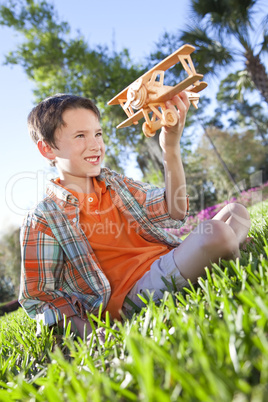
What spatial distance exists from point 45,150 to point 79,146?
0.32m

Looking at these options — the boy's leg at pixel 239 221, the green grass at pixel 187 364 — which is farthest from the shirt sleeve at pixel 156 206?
the green grass at pixel 187 364

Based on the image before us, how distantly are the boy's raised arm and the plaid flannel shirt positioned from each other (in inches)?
2.6

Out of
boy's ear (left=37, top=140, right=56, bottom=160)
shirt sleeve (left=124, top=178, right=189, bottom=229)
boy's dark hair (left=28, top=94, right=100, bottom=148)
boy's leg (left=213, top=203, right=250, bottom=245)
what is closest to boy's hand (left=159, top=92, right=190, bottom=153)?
shirt sleeve (left=124, top=178, right=189, bottom=229)

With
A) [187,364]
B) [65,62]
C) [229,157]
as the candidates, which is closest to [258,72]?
[65,62]

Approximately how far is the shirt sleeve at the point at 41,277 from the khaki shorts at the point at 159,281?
0.30 metres

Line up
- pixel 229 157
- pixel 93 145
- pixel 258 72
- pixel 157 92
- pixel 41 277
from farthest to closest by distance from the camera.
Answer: pixel 229 157
pixel 258 72
pixel 93 145
pixel 41 277
pixel 157 92

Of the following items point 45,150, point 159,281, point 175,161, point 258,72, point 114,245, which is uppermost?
point 258,72

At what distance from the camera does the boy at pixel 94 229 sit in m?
1.70

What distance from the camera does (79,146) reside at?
204 centimetres

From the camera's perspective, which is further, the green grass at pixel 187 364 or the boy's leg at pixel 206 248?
the boy's leg at pixel 206 248

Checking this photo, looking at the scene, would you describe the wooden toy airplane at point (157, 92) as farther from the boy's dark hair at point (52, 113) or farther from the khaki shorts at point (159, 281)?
the khaki shorts at point (159, 281)

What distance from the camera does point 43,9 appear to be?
1239 centimetres

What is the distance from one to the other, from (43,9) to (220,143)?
1750cm

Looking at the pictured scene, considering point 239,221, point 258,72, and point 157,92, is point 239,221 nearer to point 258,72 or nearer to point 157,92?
point 157,92
